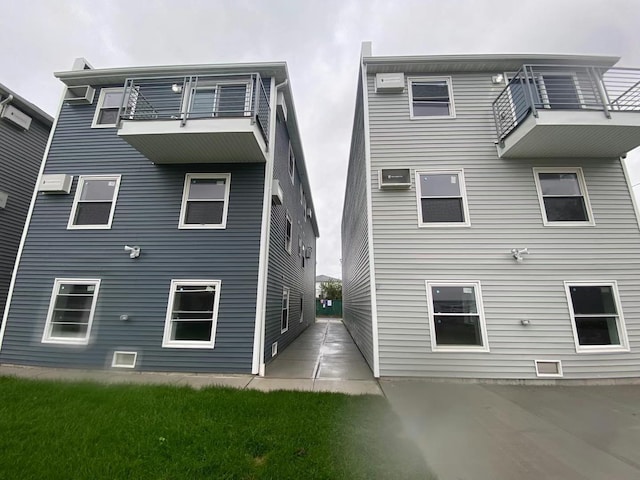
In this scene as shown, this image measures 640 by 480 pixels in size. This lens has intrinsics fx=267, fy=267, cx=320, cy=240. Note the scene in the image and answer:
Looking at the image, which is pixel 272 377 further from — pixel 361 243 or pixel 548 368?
pixel 548 368

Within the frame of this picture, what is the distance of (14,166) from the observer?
7.59 m

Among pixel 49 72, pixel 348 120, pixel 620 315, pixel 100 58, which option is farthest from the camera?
pixel 348 120

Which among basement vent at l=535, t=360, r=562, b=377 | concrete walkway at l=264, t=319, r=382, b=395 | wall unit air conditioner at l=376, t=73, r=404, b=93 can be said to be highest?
wall unit air conditioner at l=376, t=73, r=404, b=93

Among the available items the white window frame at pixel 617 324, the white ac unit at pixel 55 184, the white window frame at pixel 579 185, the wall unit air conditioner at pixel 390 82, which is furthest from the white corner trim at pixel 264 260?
the white window frame at pixel 617 324

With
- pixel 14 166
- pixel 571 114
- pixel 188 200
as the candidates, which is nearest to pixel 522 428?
pixel 571 114

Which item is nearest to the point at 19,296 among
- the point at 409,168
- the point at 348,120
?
the point at 409,168

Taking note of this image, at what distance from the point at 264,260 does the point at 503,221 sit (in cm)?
500

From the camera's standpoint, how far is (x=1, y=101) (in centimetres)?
724

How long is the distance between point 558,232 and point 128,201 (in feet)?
30.2

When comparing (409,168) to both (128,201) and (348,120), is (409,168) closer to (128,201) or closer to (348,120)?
(128,201)

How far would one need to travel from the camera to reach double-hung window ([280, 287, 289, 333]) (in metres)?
Result: 7.69

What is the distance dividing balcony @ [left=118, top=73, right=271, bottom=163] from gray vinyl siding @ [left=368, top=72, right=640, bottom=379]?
8.86 ft

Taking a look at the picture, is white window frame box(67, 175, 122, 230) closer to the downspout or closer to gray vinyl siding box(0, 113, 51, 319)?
gray vinyl siding box(0, 113, 51, 319)

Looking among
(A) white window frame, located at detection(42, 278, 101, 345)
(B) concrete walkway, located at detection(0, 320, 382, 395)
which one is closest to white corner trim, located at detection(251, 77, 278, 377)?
(B) concrete walkway, located at detection(0, 320, 382, 395)
